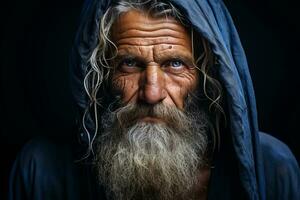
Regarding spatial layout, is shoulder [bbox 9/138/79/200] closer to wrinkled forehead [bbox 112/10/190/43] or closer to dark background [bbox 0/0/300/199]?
dark background [bbox 0/0/300/199]

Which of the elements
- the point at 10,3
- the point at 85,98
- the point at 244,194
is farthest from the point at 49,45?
the point at 244,194

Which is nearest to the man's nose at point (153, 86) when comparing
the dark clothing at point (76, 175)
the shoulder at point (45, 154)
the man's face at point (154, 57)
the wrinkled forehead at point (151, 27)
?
the man's face at point (154, 57)

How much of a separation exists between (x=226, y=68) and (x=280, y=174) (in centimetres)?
55

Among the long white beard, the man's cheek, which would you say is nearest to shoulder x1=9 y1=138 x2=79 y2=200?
the long white beard

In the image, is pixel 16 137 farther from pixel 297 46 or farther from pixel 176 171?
pixel 297 46

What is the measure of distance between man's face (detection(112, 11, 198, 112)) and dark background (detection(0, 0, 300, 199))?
0.80 m

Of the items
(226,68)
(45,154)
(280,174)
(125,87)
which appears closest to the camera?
(226,68)

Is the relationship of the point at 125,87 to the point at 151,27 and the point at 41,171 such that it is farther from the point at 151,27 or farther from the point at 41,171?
the point at 41,171

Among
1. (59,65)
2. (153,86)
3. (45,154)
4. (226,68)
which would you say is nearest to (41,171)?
(45,154)

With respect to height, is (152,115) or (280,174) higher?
(152,115)

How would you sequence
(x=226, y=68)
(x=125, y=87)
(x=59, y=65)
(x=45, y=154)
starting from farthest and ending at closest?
(x=59, y=65) → (x=45, y=154) → (x=125, y=87) → (x=226, y=68)

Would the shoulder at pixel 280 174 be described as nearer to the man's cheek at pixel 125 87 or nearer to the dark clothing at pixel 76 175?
the dark clothing at pixel 76 175

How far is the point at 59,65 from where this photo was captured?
3344mm

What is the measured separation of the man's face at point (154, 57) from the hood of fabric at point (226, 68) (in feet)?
0.35
